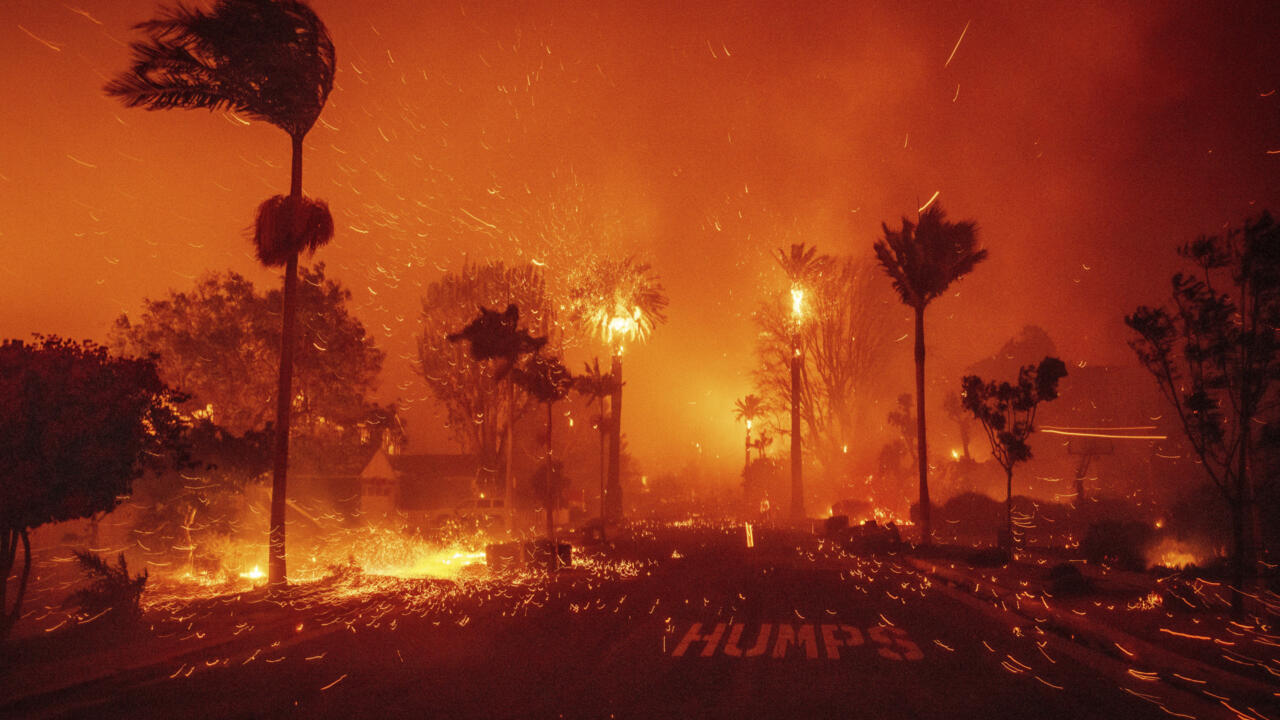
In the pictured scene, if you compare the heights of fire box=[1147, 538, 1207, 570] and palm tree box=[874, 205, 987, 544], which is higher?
palm tree box=[874, 205, 987, 544]

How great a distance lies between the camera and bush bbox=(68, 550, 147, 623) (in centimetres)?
1215

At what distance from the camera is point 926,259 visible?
1228 inches

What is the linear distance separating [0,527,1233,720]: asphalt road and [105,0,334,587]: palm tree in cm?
555

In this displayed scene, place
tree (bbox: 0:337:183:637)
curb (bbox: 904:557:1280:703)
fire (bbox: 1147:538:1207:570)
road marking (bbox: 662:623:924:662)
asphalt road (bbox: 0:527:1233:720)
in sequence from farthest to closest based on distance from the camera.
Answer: fire (bbox: 1147:538:1207:570) → road marking (bbox: 662:623:924:662) → tree (bbox: 0:337:183:637) → curb (bbox: 904:557:1280:703) → asphalt road (bbox: 0:527:1233:720)

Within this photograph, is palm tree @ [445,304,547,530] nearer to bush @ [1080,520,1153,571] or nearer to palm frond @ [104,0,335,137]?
palm frond @ [104,0,335,137]

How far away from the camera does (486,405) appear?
5428 centimetres

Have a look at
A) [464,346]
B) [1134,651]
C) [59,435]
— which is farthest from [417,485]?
[1134,651]

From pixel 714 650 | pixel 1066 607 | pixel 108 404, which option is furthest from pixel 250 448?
pixel 1066 607

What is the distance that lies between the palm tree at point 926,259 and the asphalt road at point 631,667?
16.1 meters

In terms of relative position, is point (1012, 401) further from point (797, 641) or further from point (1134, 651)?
point (797, 641)

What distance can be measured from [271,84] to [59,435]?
9340 millimetres

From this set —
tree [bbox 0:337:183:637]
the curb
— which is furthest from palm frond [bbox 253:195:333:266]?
the curb

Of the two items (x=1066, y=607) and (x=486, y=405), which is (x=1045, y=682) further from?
(x=486, y=405)

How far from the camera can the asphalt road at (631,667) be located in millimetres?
8211
